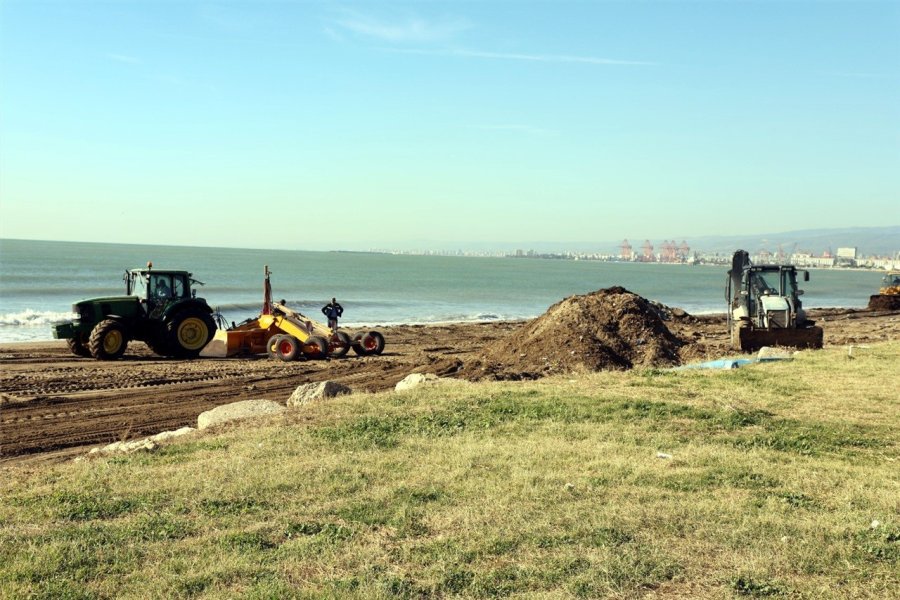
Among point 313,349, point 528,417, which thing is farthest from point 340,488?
point 313,349

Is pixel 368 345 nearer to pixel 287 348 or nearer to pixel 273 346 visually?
pixel 287 348

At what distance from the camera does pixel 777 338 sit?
20844mm

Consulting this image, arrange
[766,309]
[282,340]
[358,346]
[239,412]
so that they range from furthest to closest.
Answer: [358,346] < [282,340] < [766,309] < [239,412]

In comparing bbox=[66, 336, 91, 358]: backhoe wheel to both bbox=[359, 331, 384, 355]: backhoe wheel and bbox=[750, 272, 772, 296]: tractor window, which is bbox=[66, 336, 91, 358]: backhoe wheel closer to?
bbox=[359, 331, 384, 355]: backhoe wheel

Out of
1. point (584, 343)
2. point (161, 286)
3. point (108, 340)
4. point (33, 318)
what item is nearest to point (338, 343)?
point (161, 286)

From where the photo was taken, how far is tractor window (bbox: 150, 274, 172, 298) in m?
21.5

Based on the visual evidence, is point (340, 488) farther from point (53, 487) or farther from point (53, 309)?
point (53, 309)

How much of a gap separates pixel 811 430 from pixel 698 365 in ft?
20.8

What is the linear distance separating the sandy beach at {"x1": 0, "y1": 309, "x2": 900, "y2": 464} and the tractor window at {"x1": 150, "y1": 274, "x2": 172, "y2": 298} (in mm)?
1661

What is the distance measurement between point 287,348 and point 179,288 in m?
3.25

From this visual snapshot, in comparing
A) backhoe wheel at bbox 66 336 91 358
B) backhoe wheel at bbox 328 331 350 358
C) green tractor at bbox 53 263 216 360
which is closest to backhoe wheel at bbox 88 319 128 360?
green tractor at bbox 53 263 216 360

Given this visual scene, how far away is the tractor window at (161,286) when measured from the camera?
21.5 m

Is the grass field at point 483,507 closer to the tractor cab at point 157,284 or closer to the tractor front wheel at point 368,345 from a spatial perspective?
the tractor front wheel at point 368,345

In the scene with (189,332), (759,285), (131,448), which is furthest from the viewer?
(759,285)
